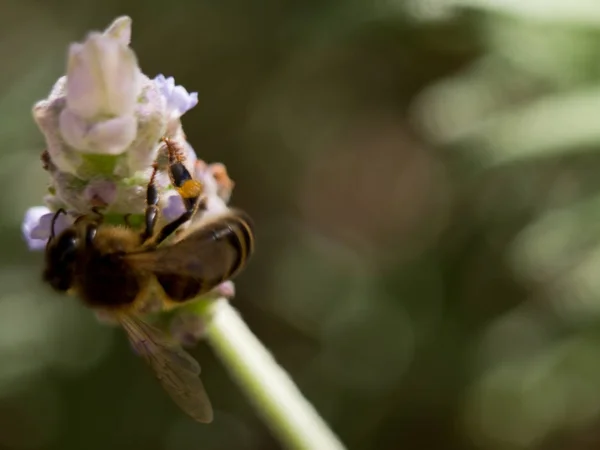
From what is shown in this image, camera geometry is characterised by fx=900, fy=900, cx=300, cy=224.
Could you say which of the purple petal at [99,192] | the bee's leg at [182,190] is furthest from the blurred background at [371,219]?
the purple petal at [99,192]

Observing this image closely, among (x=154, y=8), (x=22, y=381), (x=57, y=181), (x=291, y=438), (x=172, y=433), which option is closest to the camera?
(x=57, y=181)

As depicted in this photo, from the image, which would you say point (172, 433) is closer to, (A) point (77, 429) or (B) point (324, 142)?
(A) point (77, 429)

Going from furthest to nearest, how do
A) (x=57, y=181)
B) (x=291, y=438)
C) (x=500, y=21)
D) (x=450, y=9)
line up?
(x=500, y=21) < (x=450, y=9) < (x=291, y=438) < (x=57, y=181)

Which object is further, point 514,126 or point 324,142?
point 324,142

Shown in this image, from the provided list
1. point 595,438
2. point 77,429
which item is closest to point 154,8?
point 77,429

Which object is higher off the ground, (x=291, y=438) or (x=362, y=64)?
(x=291, y=438)

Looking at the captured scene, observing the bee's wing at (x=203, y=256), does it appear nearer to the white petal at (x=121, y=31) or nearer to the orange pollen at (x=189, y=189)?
the orange pollen at (x=189, y=189)

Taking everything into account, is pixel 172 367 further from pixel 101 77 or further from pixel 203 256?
pixel 101 77
